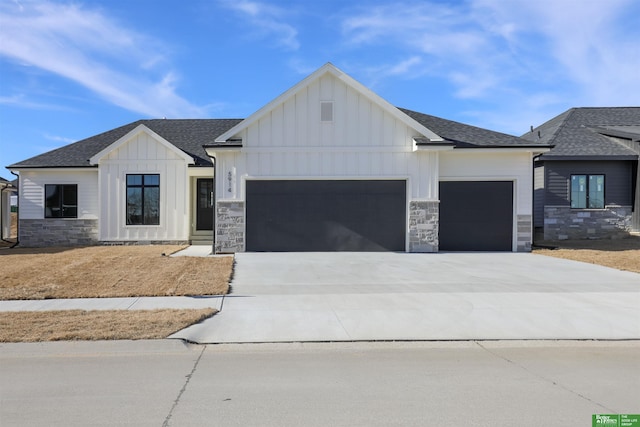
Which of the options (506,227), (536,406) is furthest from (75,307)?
(506,227)

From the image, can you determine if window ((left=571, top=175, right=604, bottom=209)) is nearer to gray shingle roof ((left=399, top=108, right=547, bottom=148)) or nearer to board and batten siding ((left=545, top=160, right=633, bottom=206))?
board and batten siding ((left=545, top=160, right=633, bottom=206))

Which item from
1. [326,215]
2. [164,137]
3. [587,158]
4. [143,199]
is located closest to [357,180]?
A: [326,215]

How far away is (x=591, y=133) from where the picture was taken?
23125 mm

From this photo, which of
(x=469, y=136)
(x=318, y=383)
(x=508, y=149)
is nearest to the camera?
(x=318, y=383)

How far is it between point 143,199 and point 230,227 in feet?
16.9

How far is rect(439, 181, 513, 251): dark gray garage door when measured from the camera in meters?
17.2

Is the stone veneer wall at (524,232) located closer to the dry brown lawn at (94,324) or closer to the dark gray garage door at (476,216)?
the dark gray garage door at (476,216)

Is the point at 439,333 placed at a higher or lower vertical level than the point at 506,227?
lower

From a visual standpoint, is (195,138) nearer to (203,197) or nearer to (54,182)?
(203,197)

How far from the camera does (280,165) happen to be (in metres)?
16.4

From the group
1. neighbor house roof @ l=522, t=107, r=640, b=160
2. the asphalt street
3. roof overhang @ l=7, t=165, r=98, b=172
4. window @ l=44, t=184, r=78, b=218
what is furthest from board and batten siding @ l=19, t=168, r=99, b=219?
neighbor house roof @ l=522, t=107, r=640, b=160

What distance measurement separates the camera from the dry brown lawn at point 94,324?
6.11 metres

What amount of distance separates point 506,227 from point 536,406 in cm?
1437

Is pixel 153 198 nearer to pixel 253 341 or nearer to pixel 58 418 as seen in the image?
pixel 253 341
